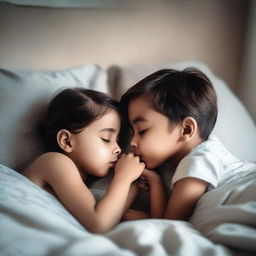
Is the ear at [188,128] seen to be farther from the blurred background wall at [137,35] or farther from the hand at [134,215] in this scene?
the blurred background wall at [137,35]

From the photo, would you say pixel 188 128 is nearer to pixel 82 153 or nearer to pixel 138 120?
pixel 138 120

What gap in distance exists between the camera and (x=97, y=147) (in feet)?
3.28

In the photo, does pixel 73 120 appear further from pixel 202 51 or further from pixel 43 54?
pixel 202 51

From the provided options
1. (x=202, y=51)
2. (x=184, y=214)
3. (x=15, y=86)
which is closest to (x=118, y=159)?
(x=184, y=214)

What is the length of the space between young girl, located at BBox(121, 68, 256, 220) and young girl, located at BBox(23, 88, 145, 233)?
0.06 meters

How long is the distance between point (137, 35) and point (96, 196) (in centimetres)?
81

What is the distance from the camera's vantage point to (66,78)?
1.18 meters

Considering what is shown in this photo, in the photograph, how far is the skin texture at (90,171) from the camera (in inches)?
33.0

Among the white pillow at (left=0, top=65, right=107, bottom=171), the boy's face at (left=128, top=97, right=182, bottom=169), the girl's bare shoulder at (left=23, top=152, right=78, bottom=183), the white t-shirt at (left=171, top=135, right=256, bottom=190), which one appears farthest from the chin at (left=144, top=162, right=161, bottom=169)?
the white pillow at (left=0, top=65, right=107, bottom=171)

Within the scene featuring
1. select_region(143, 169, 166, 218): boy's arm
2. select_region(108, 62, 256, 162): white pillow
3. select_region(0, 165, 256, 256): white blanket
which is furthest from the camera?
select_region(108, 62, 256, 162): white pillow

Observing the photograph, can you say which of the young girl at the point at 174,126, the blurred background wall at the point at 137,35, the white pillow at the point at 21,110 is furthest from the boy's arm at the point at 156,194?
the blurred background wall at the point at 137,35

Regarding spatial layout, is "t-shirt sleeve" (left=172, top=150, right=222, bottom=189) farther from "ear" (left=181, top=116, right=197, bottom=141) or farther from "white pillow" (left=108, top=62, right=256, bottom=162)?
"white pillow" (left=108, top=62, right=256, bottom=162)

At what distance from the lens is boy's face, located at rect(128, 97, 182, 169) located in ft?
3.28

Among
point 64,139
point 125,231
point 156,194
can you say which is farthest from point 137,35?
point 125,231
